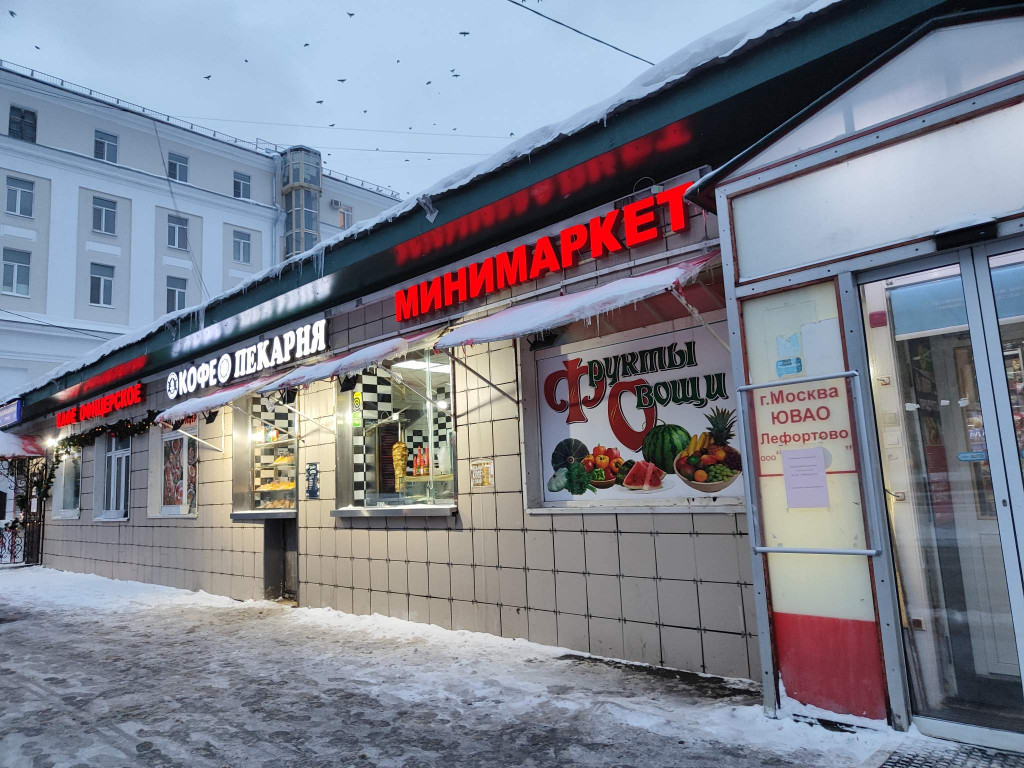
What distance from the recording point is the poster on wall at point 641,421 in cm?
514

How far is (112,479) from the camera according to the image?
1330 cm

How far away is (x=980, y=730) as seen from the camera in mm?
3314

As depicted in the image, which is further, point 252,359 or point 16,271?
point 16,271

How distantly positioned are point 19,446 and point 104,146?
54.9 ft

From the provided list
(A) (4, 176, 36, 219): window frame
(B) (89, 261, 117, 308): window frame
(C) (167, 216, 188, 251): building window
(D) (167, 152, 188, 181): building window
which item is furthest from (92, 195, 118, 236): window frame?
(D) (167, 152, 188, 181): building window

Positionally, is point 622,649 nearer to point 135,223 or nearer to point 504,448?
point 504,448

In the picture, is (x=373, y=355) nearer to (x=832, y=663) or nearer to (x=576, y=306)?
(x=576, y=306)

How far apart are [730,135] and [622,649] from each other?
3808 mm

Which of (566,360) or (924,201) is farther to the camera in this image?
(566,360)

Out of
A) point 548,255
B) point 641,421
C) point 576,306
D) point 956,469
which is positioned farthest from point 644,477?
point 956,469

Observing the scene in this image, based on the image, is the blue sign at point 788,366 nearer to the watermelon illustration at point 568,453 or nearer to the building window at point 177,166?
the watermelon illustration at point 568,453

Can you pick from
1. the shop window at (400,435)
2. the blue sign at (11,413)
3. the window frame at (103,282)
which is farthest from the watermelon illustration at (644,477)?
the window frame at (103,282)

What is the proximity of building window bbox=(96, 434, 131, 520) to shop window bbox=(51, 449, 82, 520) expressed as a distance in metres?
1.41

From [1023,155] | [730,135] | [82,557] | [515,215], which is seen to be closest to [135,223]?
[82,557]
